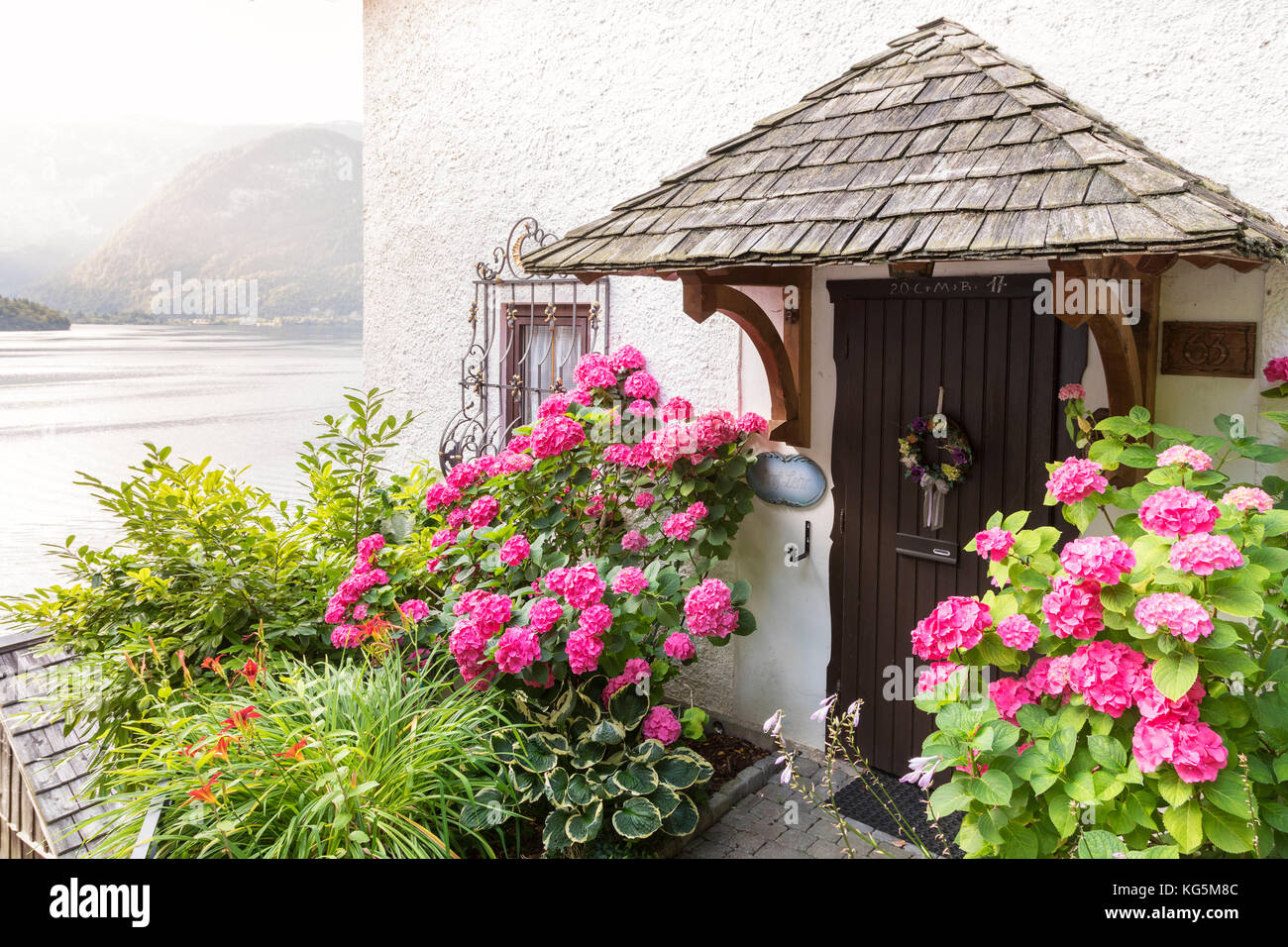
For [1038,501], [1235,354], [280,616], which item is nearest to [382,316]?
[280,616]

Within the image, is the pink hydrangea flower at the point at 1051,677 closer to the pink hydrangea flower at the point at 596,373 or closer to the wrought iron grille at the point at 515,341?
the pink hydrangea flower at the point at 596,373

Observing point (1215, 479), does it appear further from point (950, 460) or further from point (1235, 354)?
point (950, 460)

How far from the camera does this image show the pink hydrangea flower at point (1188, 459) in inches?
102

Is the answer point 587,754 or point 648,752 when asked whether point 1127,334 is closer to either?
point 648,752

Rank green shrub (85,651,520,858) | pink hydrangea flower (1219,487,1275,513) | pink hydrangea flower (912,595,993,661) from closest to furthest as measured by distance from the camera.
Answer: pink hydrangea flower (1219,487,1275,513) → pink hydrangea flower (912,595,993,661) → green shrub (85,651,520,858)

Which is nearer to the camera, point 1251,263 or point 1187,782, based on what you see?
point 1187,782

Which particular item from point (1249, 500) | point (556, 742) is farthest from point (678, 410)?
point (1249, 500)

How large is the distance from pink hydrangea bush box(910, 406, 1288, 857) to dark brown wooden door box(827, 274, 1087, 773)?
4.59 ft

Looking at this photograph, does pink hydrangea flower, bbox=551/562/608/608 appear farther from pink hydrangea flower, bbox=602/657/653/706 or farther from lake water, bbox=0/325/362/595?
lake water, bbox=0/325/362/595

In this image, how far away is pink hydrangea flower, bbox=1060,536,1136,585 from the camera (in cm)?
225

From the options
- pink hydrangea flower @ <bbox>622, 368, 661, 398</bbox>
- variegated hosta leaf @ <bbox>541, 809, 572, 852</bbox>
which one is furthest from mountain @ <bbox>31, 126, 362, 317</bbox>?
variegated hosta leaf @ <bbox>541, 809, 572, 852</bbox>

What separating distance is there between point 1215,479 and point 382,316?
21.4 feet

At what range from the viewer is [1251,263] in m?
3.32

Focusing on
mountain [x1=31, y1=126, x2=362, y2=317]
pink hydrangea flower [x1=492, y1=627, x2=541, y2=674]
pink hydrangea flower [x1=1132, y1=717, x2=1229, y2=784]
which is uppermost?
mountain [x1=31, y1=126, x2=362, y2=317]
